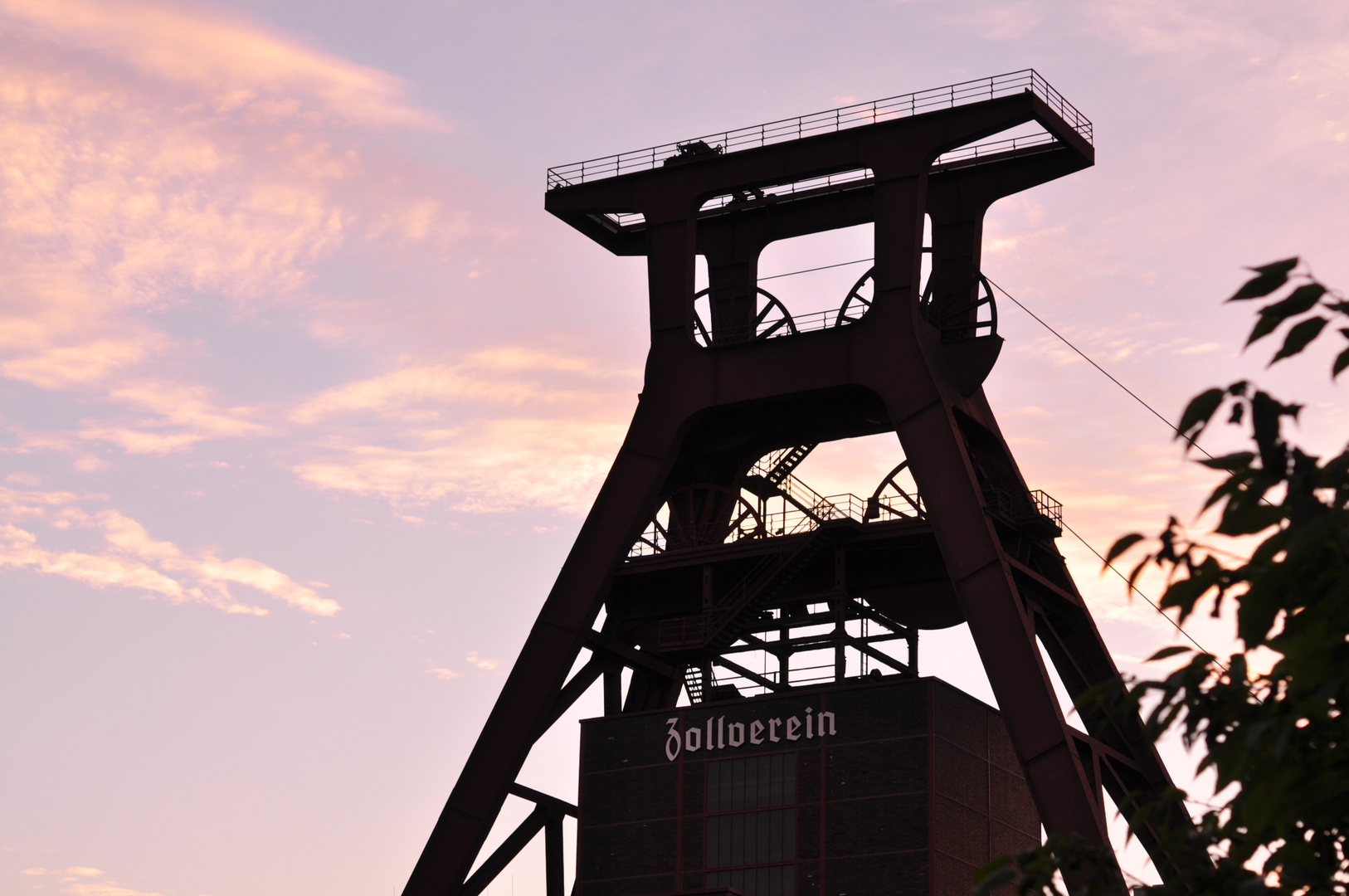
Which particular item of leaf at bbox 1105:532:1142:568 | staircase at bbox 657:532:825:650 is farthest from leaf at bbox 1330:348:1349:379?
staircase at bbox 657:532:825:650

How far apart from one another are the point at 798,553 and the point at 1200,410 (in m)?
37.0

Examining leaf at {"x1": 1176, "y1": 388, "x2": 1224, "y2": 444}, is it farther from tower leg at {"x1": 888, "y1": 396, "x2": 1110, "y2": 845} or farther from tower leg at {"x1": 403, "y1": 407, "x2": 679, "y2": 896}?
tower leg at {"x1": 403, "y1": 407, "x2": 679, "y2": 896}

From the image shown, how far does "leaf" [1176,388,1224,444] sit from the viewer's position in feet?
23.2

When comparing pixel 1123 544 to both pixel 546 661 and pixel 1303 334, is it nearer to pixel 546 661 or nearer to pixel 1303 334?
pixel 1303 334

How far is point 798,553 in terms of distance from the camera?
44031 mm

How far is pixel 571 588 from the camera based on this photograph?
148ft

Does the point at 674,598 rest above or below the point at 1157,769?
above

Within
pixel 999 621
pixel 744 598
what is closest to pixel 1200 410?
pixel 999 621

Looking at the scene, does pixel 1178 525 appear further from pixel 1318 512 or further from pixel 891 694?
pixel 891 694

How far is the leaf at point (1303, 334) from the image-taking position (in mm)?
7125

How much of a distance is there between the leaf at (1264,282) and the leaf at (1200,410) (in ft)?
1.30

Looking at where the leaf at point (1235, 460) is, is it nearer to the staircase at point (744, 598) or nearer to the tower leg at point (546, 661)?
the staircase at point (744, 598)

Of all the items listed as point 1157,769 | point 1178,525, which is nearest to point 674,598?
point 1157,769

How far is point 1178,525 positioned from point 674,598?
1553 inches
